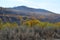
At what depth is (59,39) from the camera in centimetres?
1841

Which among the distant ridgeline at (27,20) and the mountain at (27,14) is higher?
the distant ridgeline at (27,20)

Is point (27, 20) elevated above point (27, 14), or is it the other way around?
point (27, 20)

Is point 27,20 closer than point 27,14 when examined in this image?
Yes

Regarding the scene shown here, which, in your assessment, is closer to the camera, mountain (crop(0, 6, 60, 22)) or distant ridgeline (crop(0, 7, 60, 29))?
distant ridgeline (crop(0, 7, 60, 29))

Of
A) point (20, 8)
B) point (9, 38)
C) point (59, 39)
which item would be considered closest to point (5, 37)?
point (9, 38)

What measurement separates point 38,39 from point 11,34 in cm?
155

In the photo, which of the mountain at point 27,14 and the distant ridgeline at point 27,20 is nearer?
the distant ridgeline at point 27,20

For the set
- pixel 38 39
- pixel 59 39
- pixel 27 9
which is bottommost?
pixel 27 9

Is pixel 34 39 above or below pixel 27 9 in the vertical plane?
above

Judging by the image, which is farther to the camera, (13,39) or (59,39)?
(59,39)

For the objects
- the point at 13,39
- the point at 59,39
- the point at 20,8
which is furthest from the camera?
the point at 20,8

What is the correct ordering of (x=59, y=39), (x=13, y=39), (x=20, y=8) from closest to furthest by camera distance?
1. (x=13, y=39)
2. (x=59, y=39)
3. (x=20, y=8)

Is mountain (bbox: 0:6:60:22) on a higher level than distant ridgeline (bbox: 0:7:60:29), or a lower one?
lower

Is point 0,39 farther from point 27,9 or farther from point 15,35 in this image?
point 27,9
